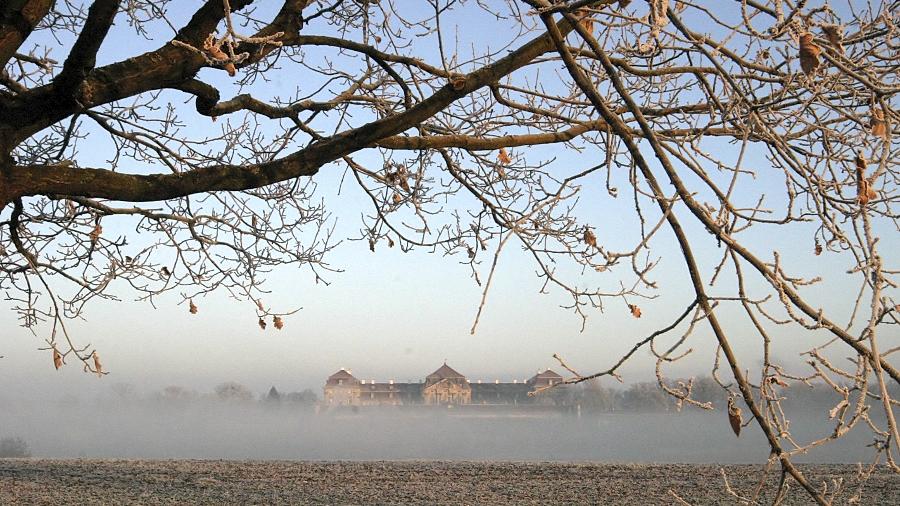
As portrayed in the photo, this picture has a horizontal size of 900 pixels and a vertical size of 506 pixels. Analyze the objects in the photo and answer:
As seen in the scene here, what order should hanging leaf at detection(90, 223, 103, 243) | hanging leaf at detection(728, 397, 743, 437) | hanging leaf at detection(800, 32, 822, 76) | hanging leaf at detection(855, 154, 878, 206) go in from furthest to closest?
1. hanging leaf at detection(90, 223, 103, 243)
2. hanging leaf at detection(728, 397, 743, 437)
3. hanging leaf at detection(855, 154, 878, 206)
4. hanging leaf at detection(800, 32, 822, 76)

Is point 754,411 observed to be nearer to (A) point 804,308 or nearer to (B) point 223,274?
(A) point 804,308

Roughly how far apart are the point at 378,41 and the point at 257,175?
210 cm

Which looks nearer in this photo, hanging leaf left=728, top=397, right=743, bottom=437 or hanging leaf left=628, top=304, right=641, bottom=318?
hanging leaf left=728, top=397, right=743, bottom=437

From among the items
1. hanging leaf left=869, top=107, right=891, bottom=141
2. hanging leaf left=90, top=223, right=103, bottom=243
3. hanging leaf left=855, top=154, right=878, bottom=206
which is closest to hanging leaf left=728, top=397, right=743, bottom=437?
hanging leaf left=855, top=154, right=878, bottom=206

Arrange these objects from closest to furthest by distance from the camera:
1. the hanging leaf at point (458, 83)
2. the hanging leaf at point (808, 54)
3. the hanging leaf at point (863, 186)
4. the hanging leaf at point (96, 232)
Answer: the hanging leaf at point (808, 54) < the hanging leaf at point (863, 186) < the hanging leaf at point (458, 83) < the hanging leaf at point (96, 232)

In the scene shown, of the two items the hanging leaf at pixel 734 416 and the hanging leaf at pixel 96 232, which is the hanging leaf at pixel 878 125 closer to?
the hanging leaf at pixel 734 416

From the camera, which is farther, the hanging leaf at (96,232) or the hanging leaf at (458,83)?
the hanging leaf at (96,232)

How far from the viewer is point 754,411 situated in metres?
2.48

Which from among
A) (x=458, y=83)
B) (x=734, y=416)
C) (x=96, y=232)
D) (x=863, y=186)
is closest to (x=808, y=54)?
(x=863, y=186)

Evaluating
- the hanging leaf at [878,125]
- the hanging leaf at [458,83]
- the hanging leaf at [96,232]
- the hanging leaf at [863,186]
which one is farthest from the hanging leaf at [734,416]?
the hanging leaf at [96,232]

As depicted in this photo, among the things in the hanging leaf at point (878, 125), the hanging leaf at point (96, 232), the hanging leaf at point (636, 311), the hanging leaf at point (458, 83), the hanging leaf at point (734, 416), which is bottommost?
the hanging leaf at point (734, 416)

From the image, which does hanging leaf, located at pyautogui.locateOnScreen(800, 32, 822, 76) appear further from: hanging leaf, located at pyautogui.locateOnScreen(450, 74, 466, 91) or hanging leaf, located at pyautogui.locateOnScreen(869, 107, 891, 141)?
hanging leaf, located at pyautogui.locateOnScreen(450, 74, 466, 91)

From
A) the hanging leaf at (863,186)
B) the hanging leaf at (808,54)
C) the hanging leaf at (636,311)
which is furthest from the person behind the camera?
the hanging leaf at (636,311)

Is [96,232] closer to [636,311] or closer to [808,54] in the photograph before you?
[636,311]
